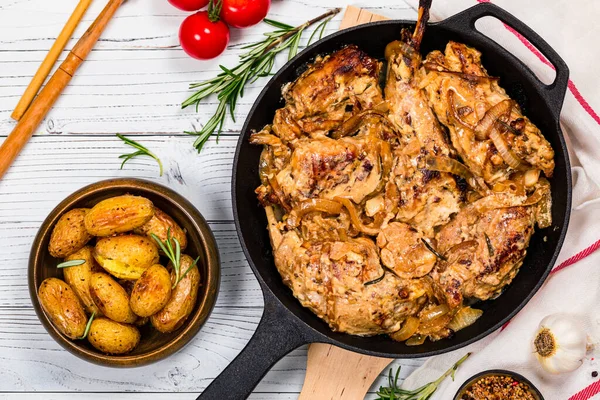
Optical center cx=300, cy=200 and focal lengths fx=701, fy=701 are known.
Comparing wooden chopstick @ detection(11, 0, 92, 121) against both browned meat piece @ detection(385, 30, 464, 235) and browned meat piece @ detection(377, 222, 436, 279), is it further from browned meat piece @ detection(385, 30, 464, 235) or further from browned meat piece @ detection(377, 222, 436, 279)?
browned meat piece @ detection(377, 222, 436, 279)

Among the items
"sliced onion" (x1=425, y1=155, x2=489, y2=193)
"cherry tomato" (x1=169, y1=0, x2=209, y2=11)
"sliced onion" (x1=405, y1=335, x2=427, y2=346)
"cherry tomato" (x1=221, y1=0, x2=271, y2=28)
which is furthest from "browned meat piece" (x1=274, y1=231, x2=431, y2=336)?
"cherry tomato" (x1=169, y1=0, x2=209, y2=11)

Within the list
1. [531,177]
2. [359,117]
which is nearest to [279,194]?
[359,117]

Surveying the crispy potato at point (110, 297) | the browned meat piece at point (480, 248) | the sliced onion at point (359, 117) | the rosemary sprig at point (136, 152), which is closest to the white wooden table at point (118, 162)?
the rosemary sprig at point (136, 152)

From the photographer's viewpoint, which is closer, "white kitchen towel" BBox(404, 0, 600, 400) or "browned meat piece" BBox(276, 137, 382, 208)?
"browned meat piece" BBox(276, 137, 382, 208)

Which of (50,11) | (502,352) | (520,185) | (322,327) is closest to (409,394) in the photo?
(502,352)

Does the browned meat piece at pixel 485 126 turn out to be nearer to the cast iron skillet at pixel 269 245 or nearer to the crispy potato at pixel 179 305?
the cast iron skillet at pixel 269 245

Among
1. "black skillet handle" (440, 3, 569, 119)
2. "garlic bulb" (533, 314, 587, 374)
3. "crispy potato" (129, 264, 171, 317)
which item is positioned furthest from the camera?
"garlic bulb" (533, 314, 587, 374)
